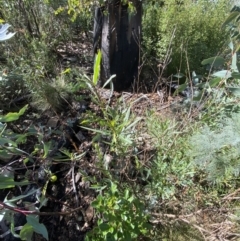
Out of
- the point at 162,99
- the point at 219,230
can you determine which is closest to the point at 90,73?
the point at 162,99

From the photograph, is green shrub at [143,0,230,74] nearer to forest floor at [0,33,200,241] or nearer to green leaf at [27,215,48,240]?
forest floor at [0,33,200,241]

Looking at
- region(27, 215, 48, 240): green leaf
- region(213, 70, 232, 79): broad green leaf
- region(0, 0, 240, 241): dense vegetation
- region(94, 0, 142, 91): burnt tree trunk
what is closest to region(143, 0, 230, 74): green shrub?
region(0, 0, 240, 241): dense vegetation

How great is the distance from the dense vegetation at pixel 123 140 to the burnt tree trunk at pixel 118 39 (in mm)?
148

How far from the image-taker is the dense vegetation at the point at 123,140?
4.83 ft

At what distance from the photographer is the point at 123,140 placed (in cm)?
147

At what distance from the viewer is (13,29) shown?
8.76ft

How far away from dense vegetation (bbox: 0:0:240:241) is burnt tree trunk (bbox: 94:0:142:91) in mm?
148

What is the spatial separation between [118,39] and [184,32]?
0.63 metres

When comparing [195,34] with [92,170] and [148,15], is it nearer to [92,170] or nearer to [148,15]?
[148,15]

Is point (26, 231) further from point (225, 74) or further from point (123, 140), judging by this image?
point (225, 74)

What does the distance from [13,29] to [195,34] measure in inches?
63.0

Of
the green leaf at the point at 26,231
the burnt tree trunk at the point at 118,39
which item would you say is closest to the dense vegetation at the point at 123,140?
the green leaf at the point at 26,231

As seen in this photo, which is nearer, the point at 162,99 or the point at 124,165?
the point at 124,165

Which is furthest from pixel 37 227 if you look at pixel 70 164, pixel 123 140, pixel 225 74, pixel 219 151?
pixel 225 74
